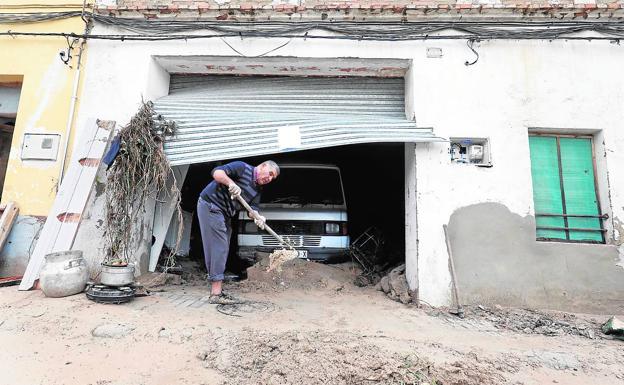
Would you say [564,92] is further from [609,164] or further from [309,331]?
[309,331]

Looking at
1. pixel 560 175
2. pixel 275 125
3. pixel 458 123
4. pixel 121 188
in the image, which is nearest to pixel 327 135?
pixel 275 125

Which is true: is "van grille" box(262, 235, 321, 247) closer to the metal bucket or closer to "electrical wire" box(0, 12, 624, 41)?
the metal bucket

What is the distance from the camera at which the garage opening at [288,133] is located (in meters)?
4.61

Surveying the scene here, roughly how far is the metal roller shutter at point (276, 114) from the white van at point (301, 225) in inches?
52.7

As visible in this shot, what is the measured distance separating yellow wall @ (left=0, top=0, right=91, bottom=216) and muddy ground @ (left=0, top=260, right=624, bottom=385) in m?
1.56

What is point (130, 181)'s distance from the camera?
4.34 m

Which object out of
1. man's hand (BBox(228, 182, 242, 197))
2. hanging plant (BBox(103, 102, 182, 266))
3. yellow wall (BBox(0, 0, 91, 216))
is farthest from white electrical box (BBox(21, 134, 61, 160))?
man's hand (BBox(228, 182, 242, 197))

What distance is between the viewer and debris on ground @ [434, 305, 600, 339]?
12.0 ft

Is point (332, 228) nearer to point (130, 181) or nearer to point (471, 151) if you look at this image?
point (471, 151)

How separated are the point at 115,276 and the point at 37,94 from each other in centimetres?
345

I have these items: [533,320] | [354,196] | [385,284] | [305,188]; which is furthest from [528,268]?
[354,196]

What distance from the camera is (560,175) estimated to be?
471cm

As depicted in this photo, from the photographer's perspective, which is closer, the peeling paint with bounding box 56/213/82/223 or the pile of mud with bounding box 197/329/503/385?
the pile of mud with bounding box 197/329/503/385

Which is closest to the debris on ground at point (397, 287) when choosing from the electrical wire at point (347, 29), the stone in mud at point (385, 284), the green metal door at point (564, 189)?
the stone in mud at point (385, 284)
